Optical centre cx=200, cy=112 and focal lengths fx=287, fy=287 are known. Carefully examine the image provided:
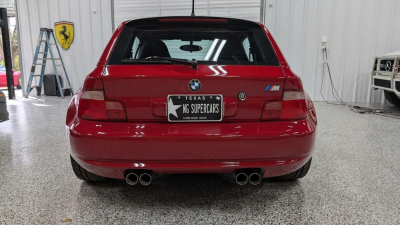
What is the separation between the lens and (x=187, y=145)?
4.66ft

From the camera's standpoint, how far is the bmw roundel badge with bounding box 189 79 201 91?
1447 mm

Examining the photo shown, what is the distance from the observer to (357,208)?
1700 millimetres

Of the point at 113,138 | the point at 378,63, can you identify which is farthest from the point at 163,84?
the point at 378,63

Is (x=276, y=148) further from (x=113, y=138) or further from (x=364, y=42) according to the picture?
(x=364, y=42)

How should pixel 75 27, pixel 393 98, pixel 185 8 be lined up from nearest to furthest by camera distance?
pixel 393 98
pixel 185 8
pixel 75 27

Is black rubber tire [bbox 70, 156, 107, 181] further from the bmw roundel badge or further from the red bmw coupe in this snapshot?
the bmw roundel badge

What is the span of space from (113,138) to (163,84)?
0.37 metres

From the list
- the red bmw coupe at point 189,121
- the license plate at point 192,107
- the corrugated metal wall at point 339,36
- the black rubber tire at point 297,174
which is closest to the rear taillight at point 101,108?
the red bmw coupe at point 189,121

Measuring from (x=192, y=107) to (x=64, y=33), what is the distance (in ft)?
24.0

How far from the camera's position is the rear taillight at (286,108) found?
151 centimetres

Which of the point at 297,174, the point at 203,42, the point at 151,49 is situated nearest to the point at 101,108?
the point at 151,49

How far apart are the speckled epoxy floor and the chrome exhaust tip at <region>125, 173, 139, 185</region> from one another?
22cm

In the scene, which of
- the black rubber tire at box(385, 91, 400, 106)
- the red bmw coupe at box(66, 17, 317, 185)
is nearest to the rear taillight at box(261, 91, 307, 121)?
the red bmw coupe at box(66, 17, 317, 185)

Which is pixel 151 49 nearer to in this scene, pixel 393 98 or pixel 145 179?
pixel 145 179
